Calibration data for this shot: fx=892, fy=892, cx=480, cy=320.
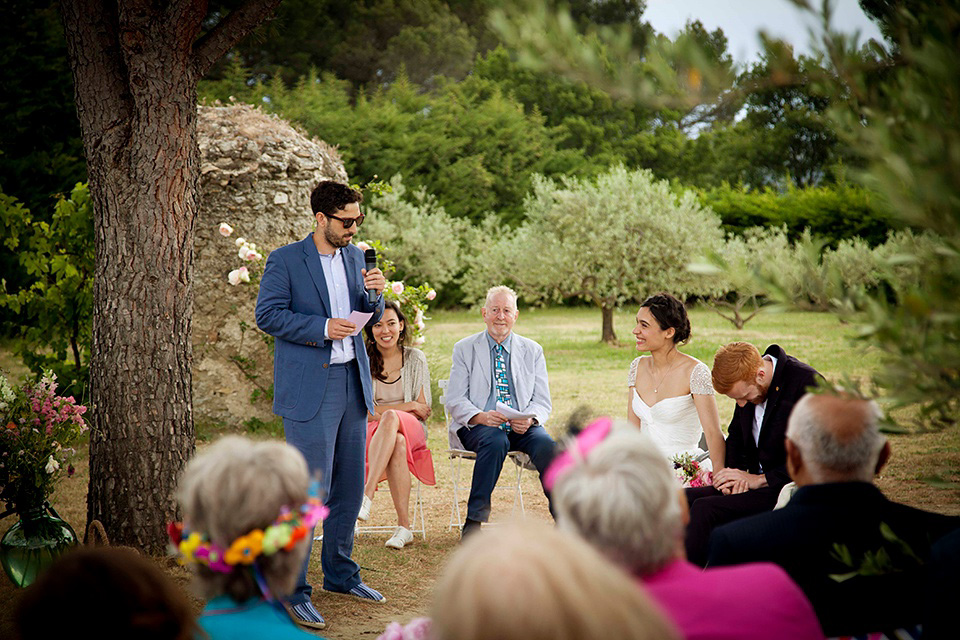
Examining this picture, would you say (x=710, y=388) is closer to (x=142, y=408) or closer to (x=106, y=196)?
(x=142, y=408)

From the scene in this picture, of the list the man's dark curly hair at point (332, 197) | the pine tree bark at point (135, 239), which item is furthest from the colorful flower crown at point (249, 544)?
the pine tree bark at point (135, 239)

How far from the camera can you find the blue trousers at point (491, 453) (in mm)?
5164

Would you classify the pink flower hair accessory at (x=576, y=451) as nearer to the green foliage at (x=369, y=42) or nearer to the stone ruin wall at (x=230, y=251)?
the stone ruin wall at (x=230, y=251)

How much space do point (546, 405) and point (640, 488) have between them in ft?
12.6

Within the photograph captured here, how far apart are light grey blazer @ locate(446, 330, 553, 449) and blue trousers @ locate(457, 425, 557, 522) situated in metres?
0.14

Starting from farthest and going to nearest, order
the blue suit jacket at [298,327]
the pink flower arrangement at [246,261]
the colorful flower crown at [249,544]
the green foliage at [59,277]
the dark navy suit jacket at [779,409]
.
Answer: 1. the pink flower arrangement at [246,261]
2. the green foliage at [59,277]
3. the blue suit jacket at [298,327]
4. the dark navy suit jacket at [779,409]
5. the colorful flower crown at [249,544]

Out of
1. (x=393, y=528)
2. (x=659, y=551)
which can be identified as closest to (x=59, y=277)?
(x=393, y=528)

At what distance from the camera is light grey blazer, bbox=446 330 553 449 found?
5473 millimetres

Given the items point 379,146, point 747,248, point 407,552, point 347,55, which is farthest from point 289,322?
point 347,55

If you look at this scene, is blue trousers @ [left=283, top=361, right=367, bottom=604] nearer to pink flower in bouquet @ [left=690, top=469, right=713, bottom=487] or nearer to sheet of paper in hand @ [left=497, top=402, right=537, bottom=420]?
sheet of paper in hand @ [left=497, top=402, right=537, bottom=420]

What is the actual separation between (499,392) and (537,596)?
436 centimetres

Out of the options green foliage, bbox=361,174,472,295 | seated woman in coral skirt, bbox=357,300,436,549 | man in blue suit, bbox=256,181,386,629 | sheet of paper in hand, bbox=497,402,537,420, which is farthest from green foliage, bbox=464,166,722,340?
man in blue suit, bbox=256,181,386,629

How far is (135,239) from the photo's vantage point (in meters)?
4.70

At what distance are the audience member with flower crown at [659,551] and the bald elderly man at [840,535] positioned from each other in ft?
1.79
